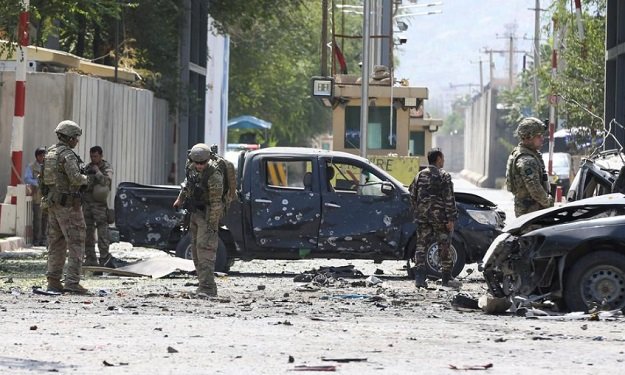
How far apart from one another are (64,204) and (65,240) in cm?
43

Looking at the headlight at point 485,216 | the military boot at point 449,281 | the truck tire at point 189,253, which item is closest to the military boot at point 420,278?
the military boot at point 449,281

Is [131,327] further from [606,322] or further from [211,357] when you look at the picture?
[606,322]

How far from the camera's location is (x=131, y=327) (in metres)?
12.9

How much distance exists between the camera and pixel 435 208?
18.5 m

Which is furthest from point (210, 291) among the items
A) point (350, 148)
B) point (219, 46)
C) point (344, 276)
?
point (219, 46)

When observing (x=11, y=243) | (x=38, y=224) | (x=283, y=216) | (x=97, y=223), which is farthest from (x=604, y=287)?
(x=38, y=224)

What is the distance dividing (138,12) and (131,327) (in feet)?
74.3

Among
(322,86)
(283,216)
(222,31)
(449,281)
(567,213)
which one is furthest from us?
(222,31)

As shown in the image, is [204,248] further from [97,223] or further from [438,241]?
[97,223]

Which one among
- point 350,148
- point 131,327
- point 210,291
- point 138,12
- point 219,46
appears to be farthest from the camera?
point 219,46

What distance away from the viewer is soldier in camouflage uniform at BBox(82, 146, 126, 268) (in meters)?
20.7

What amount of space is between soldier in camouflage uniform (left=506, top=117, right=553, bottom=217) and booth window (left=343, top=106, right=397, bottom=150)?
13.8 m

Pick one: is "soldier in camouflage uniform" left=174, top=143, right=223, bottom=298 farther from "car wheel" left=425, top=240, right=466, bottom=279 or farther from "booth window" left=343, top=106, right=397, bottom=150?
"booth window" left=343, top=106, right=397, bottom=150

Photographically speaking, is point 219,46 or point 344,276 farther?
point 219,46
